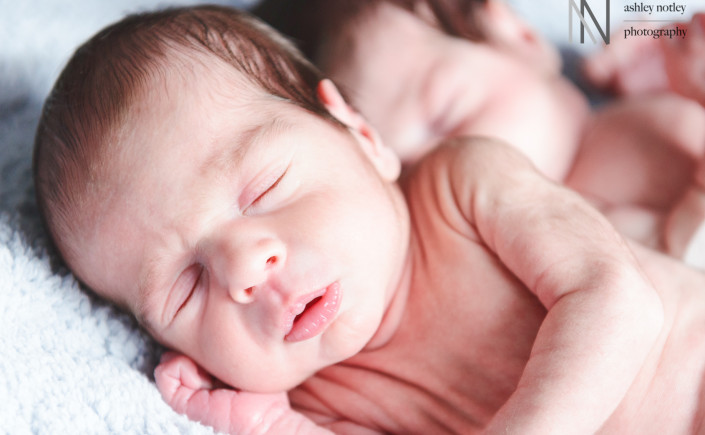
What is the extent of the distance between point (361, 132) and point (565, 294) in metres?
0.53

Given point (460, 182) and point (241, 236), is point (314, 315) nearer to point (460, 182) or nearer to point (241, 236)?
point (241, 236)

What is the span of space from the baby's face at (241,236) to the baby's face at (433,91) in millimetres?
588

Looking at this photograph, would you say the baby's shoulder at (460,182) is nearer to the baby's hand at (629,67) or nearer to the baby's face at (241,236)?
the baby's face at (241,236)

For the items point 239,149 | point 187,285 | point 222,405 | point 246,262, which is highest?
point 239,149

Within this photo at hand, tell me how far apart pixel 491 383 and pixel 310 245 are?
412 millimetres

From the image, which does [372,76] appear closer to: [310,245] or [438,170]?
[438,170]

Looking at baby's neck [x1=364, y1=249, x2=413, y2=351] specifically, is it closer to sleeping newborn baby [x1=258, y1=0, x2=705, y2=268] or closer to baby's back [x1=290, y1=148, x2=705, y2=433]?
baby's back [x1=290, y1=148, x2=705, y2=433]

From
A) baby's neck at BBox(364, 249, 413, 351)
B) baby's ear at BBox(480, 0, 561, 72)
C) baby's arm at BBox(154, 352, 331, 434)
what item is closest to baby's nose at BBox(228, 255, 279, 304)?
baby's arm at BBox(154, 352, 331, 434)

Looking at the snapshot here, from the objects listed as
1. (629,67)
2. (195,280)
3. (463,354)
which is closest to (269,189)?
(195,280)

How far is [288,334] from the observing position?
1090mm

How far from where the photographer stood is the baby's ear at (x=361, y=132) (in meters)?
1.32

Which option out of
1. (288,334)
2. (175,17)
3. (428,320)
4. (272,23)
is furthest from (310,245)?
(272,23)

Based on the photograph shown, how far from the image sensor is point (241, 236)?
1.06 m

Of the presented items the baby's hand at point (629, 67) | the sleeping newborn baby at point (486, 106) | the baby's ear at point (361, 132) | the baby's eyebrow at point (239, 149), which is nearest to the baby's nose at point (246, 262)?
the baby's eyebrow at point (239, 149)
